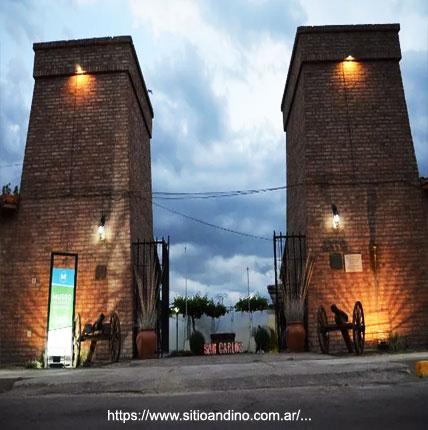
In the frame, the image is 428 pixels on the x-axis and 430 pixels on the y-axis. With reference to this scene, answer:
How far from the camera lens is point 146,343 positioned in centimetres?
843

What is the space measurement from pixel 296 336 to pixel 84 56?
6.85 meters

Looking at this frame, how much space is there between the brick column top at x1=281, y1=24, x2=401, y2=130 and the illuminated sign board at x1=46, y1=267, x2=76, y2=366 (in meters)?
6.18

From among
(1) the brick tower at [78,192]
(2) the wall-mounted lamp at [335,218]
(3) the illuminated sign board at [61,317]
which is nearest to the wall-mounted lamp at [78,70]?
(1) the brick tower at [78,192]

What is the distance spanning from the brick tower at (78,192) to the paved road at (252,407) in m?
5.03

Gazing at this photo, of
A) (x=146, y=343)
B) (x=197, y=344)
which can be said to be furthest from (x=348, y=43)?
(x=197, y=344)

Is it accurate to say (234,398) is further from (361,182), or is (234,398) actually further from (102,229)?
(361,182)

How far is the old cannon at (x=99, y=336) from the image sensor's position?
7.78m

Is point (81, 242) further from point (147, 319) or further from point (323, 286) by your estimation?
point (323, 286)

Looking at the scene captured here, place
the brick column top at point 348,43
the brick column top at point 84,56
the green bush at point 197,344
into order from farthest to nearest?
the green bush at point 197,344 < the brick column top at point 84,56 < the brick column top at point 348,43

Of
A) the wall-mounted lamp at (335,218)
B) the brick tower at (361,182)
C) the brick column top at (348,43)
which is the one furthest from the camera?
the brick column top at (348,43)

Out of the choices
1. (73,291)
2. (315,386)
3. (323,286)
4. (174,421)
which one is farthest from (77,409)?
(323,286)

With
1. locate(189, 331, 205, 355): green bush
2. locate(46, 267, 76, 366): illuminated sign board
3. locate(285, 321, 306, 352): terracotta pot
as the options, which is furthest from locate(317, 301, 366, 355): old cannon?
locate(189, 331, 205, 355): green bush

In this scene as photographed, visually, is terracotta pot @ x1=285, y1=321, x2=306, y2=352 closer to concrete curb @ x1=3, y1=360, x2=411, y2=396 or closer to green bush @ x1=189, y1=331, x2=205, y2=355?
concrete curb @ x1=3, y1=360, x2=411, y2=396

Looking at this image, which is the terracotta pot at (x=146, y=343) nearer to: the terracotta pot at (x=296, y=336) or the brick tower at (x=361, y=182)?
the terracotta pot at (x=296, y=336)
